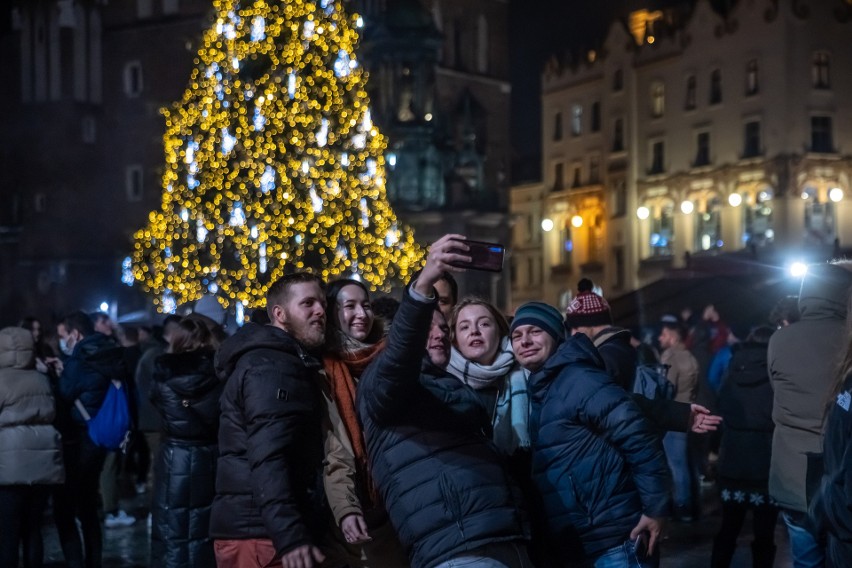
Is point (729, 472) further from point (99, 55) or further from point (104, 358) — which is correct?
point (99, 55)

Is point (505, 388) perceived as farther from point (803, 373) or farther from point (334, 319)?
point (803, 373)

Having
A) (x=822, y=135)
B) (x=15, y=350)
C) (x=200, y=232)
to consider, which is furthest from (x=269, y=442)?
(x=822, y=135)

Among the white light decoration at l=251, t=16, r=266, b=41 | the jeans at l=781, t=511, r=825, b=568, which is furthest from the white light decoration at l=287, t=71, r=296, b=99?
the jeans at l=781, t=511, r=825, b=568

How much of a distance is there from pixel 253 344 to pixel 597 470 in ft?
4.76

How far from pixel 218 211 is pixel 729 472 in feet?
66.3

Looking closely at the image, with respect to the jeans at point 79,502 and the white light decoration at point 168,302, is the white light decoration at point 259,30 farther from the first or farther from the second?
the jeans at point 79,502

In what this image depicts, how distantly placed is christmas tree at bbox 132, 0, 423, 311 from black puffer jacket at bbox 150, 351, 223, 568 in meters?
18.7

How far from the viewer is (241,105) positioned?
2766cm

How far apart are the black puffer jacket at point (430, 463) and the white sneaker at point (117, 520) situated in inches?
350

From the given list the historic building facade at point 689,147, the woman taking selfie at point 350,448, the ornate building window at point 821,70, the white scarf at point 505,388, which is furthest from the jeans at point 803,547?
the ornate building window at point 821,70

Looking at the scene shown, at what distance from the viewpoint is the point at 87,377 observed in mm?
10445

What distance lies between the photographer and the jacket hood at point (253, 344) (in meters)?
5.36

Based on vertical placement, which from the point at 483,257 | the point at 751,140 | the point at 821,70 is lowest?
the point at 483,257

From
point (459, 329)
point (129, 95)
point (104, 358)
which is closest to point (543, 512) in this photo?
point (459, 329)
